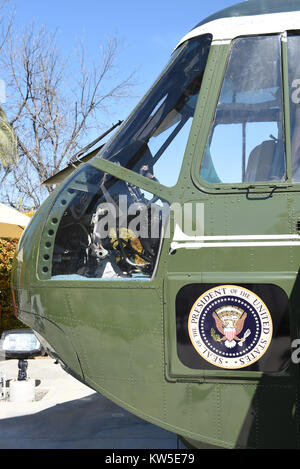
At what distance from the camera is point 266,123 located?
3150 mm

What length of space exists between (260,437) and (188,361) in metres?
0.63

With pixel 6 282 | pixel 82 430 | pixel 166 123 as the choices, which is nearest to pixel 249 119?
pixel 166 123

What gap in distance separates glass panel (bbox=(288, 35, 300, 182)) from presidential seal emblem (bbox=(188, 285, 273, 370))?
0.98 meters

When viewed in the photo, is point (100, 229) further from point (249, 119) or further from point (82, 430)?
point (82, 430)

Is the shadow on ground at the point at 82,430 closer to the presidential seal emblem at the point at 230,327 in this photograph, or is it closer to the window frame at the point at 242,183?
the presidential seal emblem at the point at 230,327

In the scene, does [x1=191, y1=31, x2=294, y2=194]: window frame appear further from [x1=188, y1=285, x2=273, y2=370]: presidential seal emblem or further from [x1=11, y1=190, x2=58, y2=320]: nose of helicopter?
[x1=11, y1=190, x2=58, y2=320]: nose of helicopter

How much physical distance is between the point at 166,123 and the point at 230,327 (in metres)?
1.60

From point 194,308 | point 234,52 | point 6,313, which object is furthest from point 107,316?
point 6,313


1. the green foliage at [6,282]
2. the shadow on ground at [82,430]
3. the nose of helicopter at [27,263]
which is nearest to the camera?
the nose of helicopter at [27,263]

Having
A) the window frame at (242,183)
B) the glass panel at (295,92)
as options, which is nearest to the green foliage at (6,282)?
the window frame at (242,183)

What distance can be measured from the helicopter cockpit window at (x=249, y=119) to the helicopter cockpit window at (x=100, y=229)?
63 centimetres

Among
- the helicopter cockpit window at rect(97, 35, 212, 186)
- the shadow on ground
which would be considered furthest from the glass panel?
the shadow on ground

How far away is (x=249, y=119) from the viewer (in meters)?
3.21

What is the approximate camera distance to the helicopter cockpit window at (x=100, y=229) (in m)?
3.34
